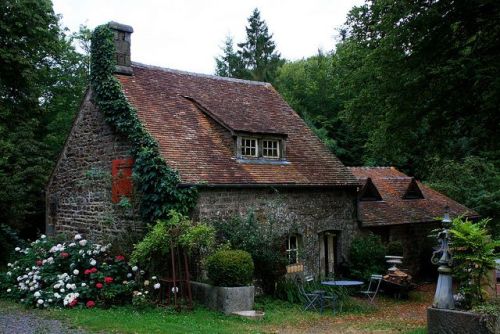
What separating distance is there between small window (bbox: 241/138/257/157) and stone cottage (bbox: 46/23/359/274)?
33 millimetres

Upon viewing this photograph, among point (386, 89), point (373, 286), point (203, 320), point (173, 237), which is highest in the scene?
point (386, 89)

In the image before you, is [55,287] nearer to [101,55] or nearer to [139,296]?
[139,296]

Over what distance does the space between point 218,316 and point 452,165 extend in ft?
71.6

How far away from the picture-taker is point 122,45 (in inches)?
686

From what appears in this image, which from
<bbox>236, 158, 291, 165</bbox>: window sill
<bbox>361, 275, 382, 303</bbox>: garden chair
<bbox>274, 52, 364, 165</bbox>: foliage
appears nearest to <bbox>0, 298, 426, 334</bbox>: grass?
<bbox>361, 275, 382, 303</bbox>: garden chair

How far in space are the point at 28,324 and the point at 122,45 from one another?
32.1 ft

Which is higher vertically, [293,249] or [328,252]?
[293,249]

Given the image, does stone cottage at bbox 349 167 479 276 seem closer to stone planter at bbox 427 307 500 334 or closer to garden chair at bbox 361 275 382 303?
garden chair at bbox 361 275 382 303

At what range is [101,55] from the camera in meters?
17.0

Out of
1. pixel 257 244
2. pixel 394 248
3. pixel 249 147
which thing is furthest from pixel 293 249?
pixel 394 248

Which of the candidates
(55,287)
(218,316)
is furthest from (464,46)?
(55,287)

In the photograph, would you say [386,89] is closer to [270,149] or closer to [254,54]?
[270,149]

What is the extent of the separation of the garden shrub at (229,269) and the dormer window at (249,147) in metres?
4.68

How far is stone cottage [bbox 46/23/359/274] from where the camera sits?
1566 cm
